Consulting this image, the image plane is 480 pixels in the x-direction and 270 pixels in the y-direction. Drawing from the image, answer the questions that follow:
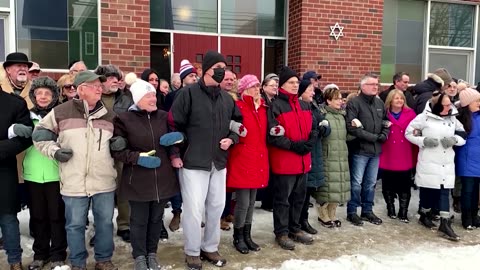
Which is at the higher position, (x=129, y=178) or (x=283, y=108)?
(x=283, y=108)

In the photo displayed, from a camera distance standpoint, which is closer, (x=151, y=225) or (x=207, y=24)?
(x=151, y=225)

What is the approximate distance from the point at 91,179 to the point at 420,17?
7.31 meters

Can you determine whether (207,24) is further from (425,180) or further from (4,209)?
(4,209)

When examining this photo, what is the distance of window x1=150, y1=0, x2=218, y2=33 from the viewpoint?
282 inches

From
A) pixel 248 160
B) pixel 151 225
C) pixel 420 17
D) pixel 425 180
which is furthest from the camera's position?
pixel 420 17

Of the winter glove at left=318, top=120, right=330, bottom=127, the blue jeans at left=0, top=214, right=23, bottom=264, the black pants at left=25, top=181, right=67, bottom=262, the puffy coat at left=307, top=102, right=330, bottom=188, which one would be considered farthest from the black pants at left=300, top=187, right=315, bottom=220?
the blue jeans at left=0, top=214, right=23, bottom=264

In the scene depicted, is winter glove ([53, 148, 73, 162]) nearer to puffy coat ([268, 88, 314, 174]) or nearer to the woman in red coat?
the woman in red coat

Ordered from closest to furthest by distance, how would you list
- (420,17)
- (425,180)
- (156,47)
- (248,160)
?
(248,160) → (425,180) → (156,47) → (420,17)

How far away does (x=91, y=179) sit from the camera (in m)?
3.70

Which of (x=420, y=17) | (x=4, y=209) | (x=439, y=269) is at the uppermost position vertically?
(x=420, y=17)

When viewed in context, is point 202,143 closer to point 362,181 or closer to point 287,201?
point 287,201

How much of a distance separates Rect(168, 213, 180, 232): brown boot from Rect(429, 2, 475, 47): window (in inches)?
249

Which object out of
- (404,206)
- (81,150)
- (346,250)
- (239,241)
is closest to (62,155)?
(81,150)

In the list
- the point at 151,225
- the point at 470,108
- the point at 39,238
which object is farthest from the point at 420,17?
the point at 39,238
